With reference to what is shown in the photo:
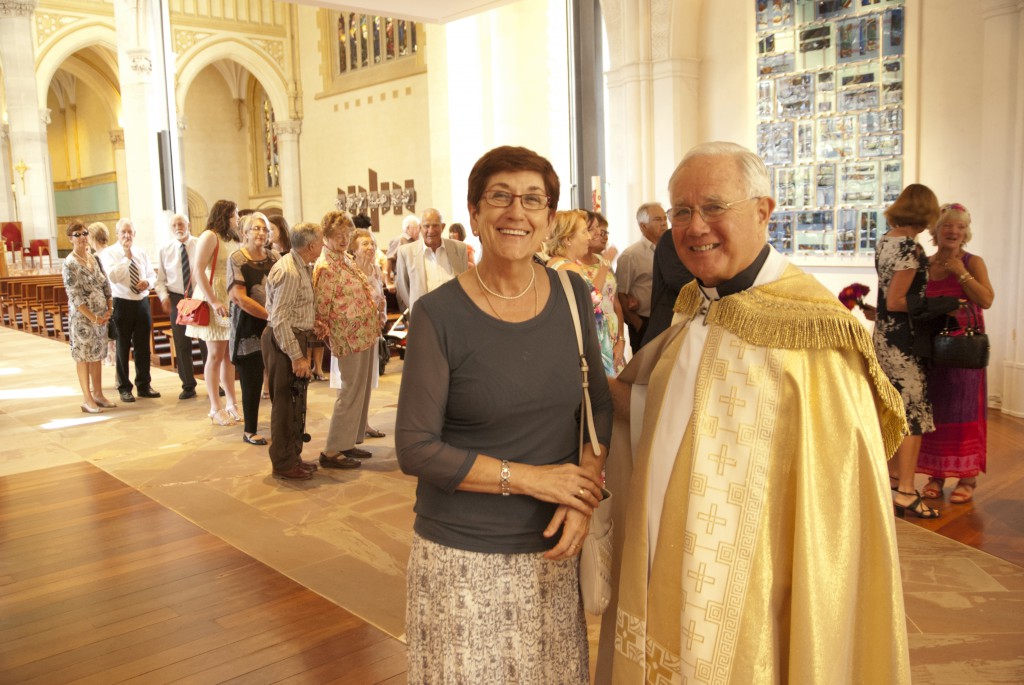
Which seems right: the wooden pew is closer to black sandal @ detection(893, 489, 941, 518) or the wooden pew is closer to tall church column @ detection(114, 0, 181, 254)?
tall church column @ detection(114, 0, 181, 254)

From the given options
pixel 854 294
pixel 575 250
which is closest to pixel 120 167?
pixel 575 250

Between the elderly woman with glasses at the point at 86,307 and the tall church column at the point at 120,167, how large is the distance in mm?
24102

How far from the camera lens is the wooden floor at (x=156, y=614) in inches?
121

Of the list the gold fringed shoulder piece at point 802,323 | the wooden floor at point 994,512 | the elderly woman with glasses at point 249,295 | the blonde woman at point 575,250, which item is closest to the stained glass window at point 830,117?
the wooden floor at point 994,512

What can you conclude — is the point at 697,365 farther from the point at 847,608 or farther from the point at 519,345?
the point at 847,608

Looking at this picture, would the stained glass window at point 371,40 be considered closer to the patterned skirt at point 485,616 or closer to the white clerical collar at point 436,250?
the white clerical collar at point 436,250

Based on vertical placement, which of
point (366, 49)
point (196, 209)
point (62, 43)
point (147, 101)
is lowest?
point (196, 209)

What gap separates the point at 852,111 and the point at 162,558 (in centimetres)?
712

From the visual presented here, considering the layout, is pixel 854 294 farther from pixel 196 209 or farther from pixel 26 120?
pixel 196 209

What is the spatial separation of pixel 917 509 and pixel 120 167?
31.2 m

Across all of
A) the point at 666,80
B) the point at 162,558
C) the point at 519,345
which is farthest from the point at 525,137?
the point at 519,345

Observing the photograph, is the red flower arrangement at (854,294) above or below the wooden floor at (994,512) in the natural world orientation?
above

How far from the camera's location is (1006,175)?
21.2 ft

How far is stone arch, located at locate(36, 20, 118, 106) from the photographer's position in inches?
912
